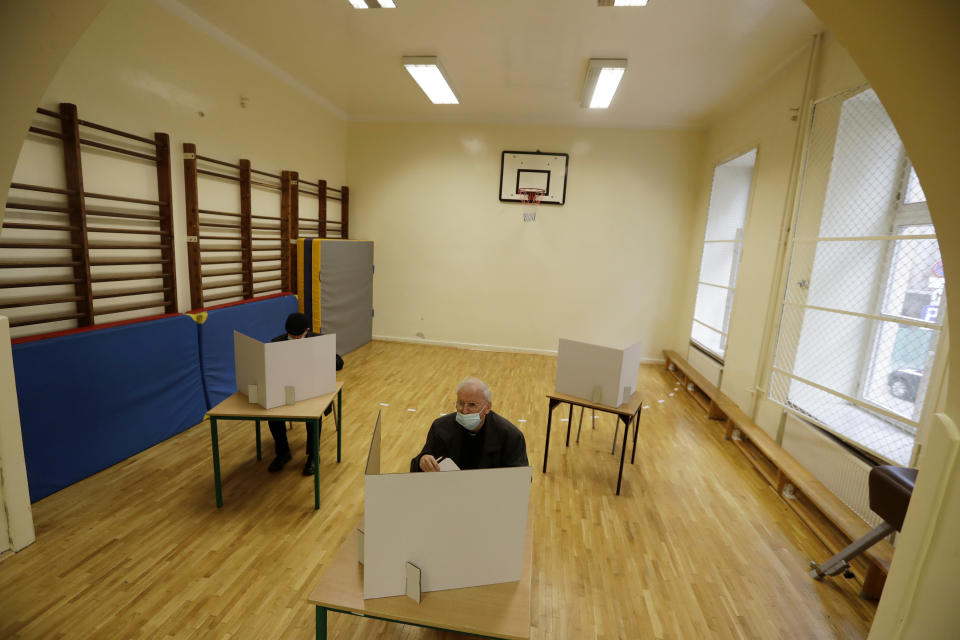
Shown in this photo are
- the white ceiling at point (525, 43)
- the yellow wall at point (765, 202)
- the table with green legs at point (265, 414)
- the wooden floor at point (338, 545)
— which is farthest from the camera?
the yellow wall at point (765, 202)

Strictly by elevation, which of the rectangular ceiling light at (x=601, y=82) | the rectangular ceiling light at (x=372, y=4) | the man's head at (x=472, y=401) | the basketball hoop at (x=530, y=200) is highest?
the rectangular ceiling light at (x=601, y=82)

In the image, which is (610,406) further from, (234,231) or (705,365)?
(234,231)

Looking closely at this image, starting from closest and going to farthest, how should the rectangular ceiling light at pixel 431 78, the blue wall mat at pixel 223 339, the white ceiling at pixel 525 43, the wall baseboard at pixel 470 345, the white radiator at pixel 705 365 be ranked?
1. the white ceiling at pixel 525 43
2. the blue wall mat at pixel 223 339
3. the rectangular ceiling light at pixel 431 78
4. the white radiator at pixel 705 365
5. the wall baseboard at pixel 470 345

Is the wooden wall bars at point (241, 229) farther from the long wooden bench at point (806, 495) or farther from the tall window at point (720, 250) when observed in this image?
the tall window at point (720, 250)

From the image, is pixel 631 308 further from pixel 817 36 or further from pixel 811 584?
pixel 811 584

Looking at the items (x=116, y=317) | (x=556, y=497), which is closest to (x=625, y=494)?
(x=556, y=497)

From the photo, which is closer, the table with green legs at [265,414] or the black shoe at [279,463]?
the table with green legs at [265,414]

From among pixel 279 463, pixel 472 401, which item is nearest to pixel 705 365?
pixel 472 401

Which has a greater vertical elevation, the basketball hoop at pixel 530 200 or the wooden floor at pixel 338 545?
the basketball hoop at pixel 530 200

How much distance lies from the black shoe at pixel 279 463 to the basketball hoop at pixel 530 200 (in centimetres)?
474

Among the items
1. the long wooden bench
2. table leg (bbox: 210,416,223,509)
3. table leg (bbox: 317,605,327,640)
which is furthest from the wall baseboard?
table leg (bbox: 317,605,327,640)

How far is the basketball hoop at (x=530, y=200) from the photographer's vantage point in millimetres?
6213

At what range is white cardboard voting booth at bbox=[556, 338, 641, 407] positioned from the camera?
2889mm

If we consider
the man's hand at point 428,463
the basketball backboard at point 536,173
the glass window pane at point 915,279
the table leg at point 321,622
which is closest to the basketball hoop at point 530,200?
the basketball backboard at point 536,173
